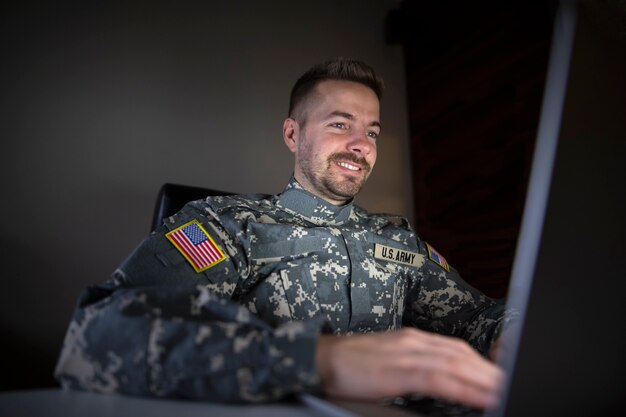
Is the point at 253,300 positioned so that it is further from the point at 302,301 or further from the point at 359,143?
the point at 359,143

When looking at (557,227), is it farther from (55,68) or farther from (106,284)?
(55,68)

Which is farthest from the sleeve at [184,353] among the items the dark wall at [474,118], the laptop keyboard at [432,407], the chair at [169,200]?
the dark wall at [474,118]

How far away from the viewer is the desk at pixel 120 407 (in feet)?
1.24

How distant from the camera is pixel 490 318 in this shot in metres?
1.00

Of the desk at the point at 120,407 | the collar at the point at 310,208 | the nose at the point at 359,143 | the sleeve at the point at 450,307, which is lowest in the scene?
the desk at the point at 120,407

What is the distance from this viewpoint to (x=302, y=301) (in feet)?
3.12

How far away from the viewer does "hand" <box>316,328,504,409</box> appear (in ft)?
1.24

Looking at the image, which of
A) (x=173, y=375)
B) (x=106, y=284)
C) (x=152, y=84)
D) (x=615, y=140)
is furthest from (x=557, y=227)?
(x=152, y=84)

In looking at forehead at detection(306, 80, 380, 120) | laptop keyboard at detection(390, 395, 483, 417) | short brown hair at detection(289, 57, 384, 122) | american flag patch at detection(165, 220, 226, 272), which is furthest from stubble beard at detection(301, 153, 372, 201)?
laptop keyboard at detection(390, 395, 483, 417)

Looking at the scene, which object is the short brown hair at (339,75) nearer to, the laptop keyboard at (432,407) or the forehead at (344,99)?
the forehead at (344,99)

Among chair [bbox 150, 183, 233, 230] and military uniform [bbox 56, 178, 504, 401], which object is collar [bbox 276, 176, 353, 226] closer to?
military uniform [bbox 56, 178, 504, 401]

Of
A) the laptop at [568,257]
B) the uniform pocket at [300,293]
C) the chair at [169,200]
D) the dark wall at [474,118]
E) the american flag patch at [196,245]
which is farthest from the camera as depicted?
the dark wall at [474,118]

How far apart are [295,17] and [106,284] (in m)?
1.83

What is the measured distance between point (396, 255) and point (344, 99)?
0.48 m
